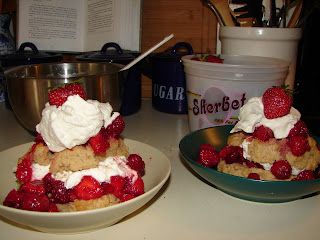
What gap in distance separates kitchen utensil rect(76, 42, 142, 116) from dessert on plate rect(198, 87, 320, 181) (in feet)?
1.76

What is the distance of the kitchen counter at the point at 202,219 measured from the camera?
2.10ft

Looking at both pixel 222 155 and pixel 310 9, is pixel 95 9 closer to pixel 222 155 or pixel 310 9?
pixel 310 9

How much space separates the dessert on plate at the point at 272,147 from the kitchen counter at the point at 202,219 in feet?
0.20

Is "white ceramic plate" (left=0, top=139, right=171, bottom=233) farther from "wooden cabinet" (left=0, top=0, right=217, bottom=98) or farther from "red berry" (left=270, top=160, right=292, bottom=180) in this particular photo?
"wooden cabinet" (left=0, top=0, right=217, bottom=98)

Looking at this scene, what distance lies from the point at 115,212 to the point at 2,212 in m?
0.17

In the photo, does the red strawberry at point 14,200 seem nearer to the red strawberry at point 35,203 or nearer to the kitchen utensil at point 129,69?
the red strawberry at point 35,203

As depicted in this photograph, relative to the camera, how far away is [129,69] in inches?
48.6

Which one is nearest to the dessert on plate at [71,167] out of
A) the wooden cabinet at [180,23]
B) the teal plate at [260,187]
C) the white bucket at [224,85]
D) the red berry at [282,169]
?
the teal plate at [260,187]

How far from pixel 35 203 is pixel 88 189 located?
3.5 inches

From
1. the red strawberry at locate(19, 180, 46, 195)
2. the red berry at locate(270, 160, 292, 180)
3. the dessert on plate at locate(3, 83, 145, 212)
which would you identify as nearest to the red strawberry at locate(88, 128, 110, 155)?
the dessert on plate at locate(3, 83, 145, 212)

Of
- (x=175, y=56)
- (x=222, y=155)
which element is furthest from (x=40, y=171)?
(x=175, y=56)

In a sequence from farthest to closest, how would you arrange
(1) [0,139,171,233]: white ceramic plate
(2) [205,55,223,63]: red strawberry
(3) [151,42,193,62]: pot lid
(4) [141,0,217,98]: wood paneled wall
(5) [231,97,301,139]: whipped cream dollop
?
(4) [141,0,217,98]: wood paneled wall
(3) [151,42,193,62]: pot lid
(2) [205,55,223,63]: red strawberry
(5) [231,97,301,139]: whipped cream dollop
(1) [0,139,171,233]: white ceramic plate

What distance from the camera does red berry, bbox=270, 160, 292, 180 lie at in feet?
2.37

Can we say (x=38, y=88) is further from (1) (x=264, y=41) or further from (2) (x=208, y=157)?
(1) (x=264, y=41)
